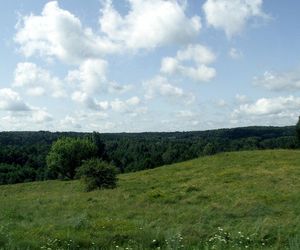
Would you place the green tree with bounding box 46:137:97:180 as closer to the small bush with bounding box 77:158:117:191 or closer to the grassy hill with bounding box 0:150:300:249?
the small bush with bounding box 77:158:117:191

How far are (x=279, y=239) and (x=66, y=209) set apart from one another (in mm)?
10735

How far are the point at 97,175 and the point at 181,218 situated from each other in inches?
638

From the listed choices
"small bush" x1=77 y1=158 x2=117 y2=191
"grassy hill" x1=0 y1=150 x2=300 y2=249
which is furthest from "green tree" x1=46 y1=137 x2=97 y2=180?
"grassy hill" x1=0 y1=150 x2=300 y2=249

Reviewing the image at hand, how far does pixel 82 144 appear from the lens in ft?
217

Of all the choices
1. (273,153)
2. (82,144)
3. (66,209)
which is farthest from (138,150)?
(66,209)

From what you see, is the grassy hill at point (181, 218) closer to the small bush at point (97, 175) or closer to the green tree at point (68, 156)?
the small bush at point (97, 175)

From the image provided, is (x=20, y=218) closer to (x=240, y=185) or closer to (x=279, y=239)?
(x=279, y=239)

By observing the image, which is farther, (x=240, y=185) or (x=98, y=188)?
(x=98, y=188)

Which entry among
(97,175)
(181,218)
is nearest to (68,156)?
(97,175)

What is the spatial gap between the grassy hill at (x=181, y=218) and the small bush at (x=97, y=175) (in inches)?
147

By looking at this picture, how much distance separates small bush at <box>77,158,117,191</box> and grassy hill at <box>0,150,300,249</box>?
3.74m

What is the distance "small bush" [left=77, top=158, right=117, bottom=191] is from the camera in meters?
30.9

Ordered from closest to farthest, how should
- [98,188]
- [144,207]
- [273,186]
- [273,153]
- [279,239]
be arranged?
[279,239], [144,207], [273,186], [98,188], [273,153]

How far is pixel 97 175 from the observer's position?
3097 cm
